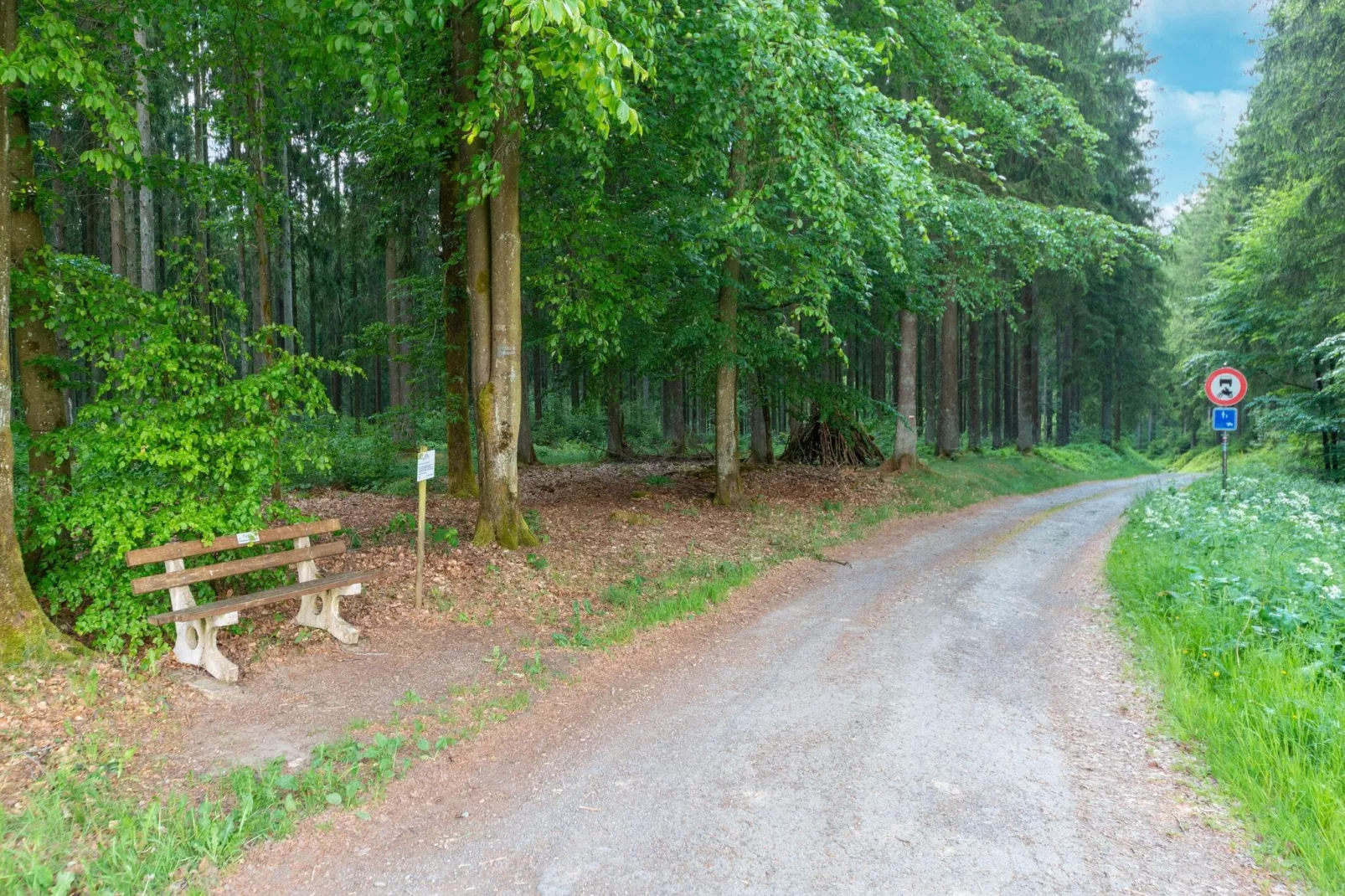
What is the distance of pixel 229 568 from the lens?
5598 mm

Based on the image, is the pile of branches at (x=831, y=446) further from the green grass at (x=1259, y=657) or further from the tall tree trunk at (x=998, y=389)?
the tall tree trunk at (x=998, y=389)

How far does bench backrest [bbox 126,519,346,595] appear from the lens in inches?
204

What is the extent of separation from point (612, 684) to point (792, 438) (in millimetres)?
14357

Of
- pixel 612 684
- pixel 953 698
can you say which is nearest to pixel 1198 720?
pixel 953 698

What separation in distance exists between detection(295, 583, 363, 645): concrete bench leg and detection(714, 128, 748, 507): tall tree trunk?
283 inches

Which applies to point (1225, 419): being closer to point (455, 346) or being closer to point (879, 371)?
point (455, 346)

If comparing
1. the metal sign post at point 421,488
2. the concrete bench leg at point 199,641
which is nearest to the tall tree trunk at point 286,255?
the metal sign post at point 421,488

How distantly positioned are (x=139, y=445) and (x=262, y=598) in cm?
146

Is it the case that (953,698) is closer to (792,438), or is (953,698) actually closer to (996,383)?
(792,438)

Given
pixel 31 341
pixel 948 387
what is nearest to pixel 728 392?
pixel 31 341

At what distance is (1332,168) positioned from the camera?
13.8 m

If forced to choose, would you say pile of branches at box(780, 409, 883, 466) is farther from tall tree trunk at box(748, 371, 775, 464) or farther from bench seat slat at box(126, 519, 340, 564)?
bench seat slat at box(126, 519, 340, 564)

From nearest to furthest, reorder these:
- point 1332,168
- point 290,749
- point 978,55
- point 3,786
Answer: point 3,786
point 290,749
point 978,55
point 1332,168

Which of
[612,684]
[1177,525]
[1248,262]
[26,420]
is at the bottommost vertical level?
[612,684]
